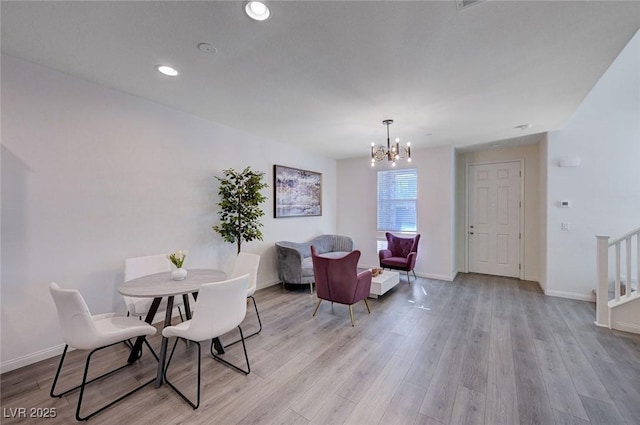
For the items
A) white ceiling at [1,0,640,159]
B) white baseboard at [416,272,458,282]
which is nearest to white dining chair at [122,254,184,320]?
white ceiling at [1,0,640,159]

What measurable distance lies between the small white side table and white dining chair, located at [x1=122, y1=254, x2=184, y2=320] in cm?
259

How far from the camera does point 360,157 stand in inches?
239

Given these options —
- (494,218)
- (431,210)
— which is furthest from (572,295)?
(431,210)

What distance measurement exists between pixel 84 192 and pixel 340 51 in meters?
2.75

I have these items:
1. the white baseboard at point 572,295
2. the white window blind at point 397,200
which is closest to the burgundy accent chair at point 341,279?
the white window blind at point 397,200

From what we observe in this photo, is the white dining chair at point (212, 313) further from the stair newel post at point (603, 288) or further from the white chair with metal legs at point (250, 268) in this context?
the stair newel post at point (603, 288)

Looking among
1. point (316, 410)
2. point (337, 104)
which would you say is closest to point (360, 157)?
point (337, 104)

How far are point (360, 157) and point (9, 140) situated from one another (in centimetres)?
535

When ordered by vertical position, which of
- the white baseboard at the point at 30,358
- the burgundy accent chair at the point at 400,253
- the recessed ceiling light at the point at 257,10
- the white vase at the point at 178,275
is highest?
the recessed ceiling light at the point at 257,10

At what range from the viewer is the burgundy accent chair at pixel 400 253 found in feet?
15.4

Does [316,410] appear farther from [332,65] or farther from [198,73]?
[198,73]

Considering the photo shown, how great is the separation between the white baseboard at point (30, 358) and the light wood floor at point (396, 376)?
0.20 feet

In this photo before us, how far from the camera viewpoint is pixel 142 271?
2.72 m

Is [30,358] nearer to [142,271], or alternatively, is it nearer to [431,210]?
[142,271]
